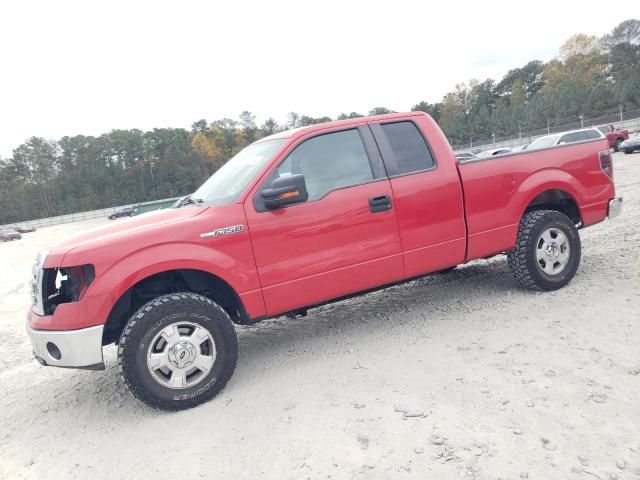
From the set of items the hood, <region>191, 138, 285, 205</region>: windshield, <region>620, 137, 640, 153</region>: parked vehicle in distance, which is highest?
<region>191, 138, 285, 205</region>: windshield

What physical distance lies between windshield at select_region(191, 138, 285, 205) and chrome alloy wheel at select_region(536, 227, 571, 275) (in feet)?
9.28

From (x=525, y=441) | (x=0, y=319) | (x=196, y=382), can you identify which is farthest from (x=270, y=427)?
(x=0, y=319)

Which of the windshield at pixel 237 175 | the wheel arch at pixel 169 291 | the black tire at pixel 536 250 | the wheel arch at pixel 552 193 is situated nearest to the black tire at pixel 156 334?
the wheel arch at pixel 169 291

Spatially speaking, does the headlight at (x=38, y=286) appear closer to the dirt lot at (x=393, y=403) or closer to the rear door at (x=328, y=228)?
the dirt lot at (x=393, y=403)

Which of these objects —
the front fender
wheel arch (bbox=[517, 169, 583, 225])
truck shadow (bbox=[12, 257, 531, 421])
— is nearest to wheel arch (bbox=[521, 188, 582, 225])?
wheel arch (bbox=[517, 169, 583, 225])

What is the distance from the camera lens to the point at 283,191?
3652 millimetres

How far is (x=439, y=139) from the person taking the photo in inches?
182

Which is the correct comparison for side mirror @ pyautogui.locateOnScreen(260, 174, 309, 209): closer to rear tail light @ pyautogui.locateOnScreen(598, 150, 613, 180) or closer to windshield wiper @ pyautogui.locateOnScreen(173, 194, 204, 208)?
windshield wiper @ pyautogui.locateOnScreen(173, 194, 204, 208)

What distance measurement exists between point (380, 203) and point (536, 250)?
186 cm

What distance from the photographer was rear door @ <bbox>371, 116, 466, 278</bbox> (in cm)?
426

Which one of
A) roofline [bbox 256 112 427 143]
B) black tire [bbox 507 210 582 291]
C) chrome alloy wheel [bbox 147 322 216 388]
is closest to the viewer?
chrome alloy wheel [bbox 147 322 216 388]

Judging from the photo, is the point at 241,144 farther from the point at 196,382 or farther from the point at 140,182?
the point at 196,382

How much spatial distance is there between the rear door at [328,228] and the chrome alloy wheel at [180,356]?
59cm

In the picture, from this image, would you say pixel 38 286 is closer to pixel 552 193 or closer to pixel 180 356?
pixel 180 356
